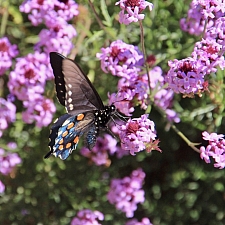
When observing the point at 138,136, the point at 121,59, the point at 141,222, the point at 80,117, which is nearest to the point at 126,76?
the point at 121,59

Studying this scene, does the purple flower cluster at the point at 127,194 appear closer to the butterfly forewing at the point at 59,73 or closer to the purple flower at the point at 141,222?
the purple flower at the point at 141,222

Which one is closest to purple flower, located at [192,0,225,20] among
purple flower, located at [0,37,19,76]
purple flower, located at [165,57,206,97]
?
purple flower, located at [165,57,206,97]

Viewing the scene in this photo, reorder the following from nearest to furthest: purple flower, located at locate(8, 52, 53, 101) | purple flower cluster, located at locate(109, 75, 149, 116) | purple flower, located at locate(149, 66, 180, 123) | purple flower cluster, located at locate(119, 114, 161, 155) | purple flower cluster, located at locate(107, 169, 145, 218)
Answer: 1. purple flower cluster, located at locate(119, 114, 161, 155)
2. purple flower cluster, located at locate(109, 75, 149, 116)
3. purple flower, located at locate(149, 66, 180, 123)
4. purple flower, located at locate(8, 52, 53, 101)
5. purple flower cluster, located at locate(107, 169, 145, 218)

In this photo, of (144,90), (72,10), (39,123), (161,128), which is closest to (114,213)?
(161,128)

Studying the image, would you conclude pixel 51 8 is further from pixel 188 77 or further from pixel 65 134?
pixel 188 77

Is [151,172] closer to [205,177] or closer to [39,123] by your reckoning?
[205,177]

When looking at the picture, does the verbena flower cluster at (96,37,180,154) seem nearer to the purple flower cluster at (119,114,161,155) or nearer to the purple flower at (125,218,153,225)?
the purple flower cluster at (119,114,161,155)

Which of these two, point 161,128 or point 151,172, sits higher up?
point 161,128

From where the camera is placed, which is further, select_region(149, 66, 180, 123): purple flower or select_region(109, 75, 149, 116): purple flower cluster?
select_region(149, 66, 180, 123): purple flower
